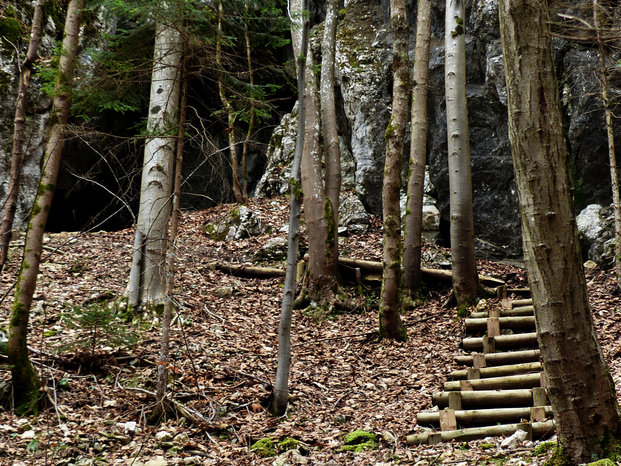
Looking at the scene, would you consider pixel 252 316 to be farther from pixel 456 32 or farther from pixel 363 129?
pixel 363 129

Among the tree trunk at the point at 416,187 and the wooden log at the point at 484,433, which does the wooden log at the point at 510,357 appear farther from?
the tree trunk at the point at 416,187

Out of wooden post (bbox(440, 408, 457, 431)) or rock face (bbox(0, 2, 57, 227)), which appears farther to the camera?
rock face (bbox(0, 2, 57, 227))

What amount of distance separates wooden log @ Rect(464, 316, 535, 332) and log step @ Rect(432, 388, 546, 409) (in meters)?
1.90

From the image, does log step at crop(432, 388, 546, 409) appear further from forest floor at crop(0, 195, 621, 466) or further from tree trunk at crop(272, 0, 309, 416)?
tree trunk at crop(272, 0, 309, 416)

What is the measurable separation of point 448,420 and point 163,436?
2.76m

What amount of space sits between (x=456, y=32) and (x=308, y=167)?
3.78m

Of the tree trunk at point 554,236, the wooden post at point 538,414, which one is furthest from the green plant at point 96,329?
the tree trunk at point 554,236

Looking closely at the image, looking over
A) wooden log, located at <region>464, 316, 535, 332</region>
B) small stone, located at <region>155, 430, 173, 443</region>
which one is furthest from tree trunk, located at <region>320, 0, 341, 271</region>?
small stone, located at <region>155, 430, 173, 443</region>

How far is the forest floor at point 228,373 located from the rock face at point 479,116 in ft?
8.41

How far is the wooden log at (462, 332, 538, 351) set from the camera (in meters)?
6.52

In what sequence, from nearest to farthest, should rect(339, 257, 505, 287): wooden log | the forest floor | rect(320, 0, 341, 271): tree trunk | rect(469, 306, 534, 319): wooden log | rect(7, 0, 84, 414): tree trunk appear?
the forest floor, rect(7, 0, 84, 414): tree trunk, rect(469, 306, 534, 319): wooden log, rect(320, 0, 341, 271): tree trunk, rect(339, 257, 505, 287): wooden log

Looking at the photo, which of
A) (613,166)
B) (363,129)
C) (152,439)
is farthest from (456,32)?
(152,439)

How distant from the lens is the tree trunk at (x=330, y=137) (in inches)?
378

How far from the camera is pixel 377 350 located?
7477mm
